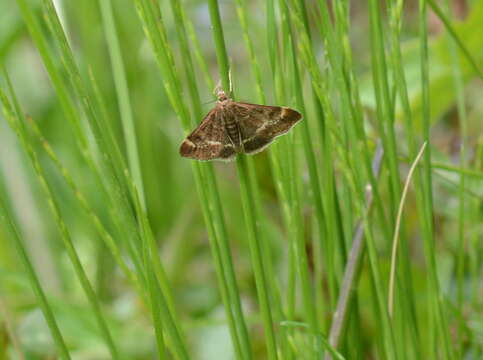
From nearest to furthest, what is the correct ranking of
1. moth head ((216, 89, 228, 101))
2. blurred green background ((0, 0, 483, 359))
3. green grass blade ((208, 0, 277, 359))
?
green grass blade ((208, 0, 277, 359)), moth head ((216, 89, 228, 101)), blurred green background ((0, 0, 483, 359))

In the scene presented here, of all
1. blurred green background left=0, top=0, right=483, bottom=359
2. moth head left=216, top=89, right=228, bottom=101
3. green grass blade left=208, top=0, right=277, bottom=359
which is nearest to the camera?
green grass blade left=208, top=0, right=277, bottom=359

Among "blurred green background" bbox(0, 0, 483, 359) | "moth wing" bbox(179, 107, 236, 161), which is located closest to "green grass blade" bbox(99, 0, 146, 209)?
"moth wing" bbox(179, 107, 236, 161)

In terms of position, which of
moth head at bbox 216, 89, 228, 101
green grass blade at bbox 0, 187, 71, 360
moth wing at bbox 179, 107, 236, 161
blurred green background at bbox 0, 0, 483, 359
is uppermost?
moth head at bbox 216, 89, 228, 101

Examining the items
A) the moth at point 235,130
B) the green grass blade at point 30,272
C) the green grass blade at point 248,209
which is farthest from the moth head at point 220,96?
the green grass blade at point 30,272

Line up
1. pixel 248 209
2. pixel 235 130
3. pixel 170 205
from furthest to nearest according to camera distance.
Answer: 1. pixel 170 205
2. pixel 235 130
3. pixel 248 209

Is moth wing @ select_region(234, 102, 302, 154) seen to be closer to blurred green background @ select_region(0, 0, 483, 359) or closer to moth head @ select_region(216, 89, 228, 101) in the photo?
moth head @ select_region(216, 89, 228, 101)

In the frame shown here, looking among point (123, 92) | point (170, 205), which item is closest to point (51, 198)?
point (123, 92)

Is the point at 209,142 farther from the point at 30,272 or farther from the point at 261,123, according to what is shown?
the point at 30,272
